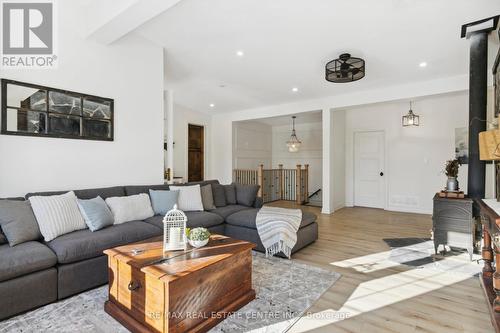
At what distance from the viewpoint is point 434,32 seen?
3.38m

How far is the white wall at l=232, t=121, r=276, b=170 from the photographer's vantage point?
7.87 metres

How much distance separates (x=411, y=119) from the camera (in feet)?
18.9

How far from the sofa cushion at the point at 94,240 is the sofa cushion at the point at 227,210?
108 cm

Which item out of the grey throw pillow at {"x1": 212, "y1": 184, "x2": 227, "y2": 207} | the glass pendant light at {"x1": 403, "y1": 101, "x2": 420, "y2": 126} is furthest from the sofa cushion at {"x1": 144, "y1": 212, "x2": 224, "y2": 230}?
the glass pendant light at {"x1": 403, "y1": 101, "x2": 420, "y2": 126}

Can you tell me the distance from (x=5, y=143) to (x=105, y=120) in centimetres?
107

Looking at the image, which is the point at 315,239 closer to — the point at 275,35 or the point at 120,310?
the point at 120,310

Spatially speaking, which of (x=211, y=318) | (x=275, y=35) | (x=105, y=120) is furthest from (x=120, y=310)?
(x=275, y=35)

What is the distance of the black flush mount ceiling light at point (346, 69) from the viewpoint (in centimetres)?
364

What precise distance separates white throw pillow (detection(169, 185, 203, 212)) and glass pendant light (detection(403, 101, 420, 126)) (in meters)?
4.91

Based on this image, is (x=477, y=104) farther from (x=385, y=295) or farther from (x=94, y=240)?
(x=94, y=240)

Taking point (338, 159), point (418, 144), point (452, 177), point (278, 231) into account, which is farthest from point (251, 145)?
point (452, 177)

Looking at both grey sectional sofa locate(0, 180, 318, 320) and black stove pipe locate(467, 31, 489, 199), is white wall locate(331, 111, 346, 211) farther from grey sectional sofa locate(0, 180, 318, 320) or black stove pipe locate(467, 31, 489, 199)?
grey sectional sofa locate(0, 180, 318, 320)

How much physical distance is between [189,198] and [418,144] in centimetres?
544
